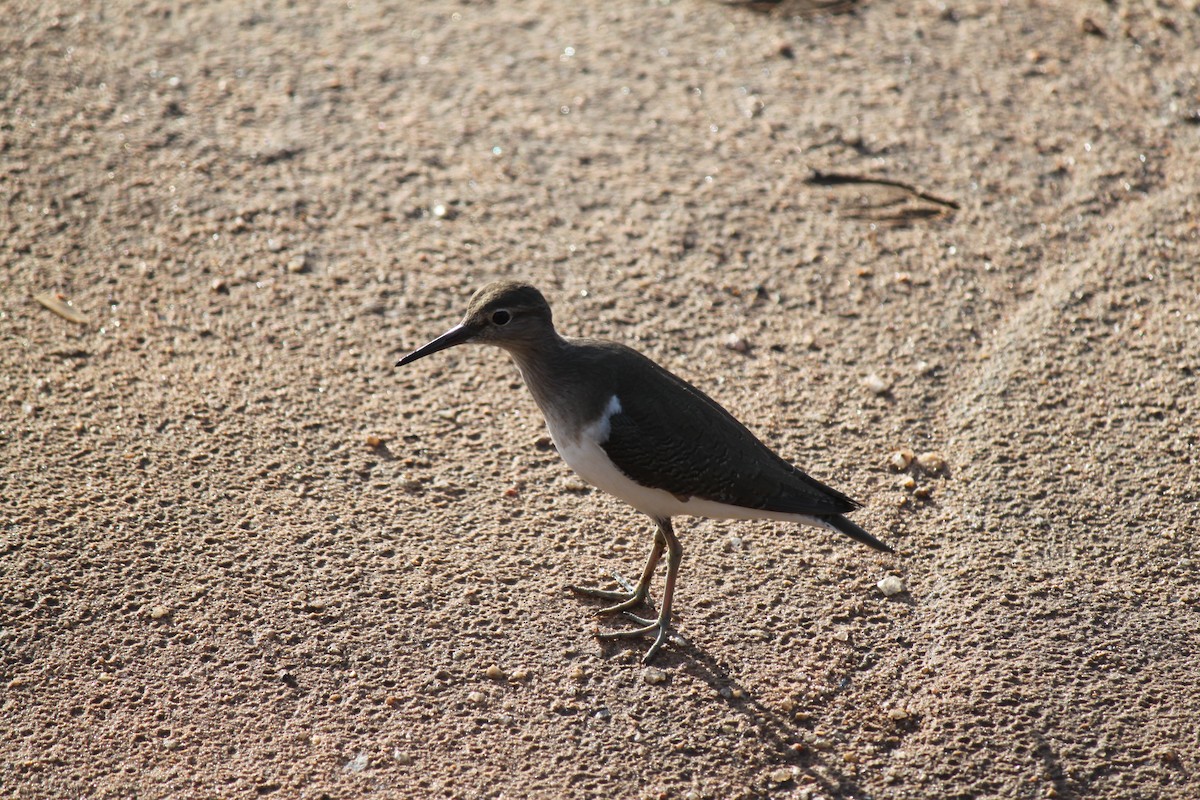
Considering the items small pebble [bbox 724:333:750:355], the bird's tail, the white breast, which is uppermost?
the white breast

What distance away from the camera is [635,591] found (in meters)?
4.71

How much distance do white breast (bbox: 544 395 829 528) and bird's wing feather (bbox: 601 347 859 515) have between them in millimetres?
29

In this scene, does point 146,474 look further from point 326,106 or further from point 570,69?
point 570,69

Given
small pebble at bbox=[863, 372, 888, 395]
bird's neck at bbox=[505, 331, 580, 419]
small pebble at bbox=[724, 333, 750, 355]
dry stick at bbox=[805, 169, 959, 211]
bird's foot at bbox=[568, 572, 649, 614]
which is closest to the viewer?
bird's neck at bbox=[505, 331, 580, 419]

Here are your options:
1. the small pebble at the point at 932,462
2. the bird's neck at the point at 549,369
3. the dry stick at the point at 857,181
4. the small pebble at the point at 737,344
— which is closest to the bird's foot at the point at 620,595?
the bird's neck at the point at 549,369

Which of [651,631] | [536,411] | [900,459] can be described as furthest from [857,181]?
[651,631]

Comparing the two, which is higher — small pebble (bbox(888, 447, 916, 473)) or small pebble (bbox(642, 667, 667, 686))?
small pebble (bbox(642, 667, 667, 686))

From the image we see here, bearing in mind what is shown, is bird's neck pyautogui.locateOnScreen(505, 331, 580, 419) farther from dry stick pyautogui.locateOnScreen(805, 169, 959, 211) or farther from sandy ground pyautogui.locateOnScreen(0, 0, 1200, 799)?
dry stick pyautogui.locateOnScreen(805, 169, 959, 211)

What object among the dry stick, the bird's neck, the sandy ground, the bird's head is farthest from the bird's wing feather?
the dry stick

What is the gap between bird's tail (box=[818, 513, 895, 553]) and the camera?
4.39 metres

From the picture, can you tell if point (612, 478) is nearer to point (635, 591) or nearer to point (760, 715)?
point (635, 591)

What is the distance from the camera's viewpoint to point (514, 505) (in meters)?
5.14

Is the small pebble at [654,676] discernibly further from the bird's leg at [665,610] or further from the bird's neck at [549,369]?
the bird's neck at [549,369]

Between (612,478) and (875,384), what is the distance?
192 cm
